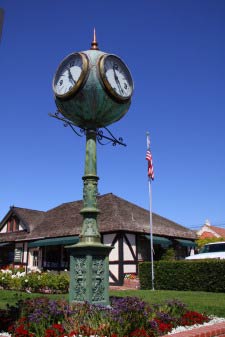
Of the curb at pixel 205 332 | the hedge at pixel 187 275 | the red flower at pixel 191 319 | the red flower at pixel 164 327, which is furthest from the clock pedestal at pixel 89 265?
the hedge at pixel 187 275

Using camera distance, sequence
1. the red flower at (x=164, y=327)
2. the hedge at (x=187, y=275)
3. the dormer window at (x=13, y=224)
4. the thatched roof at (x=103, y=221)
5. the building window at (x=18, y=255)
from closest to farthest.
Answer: the red flower at (x=164, y=327) → the hedge at (x=187, y=275) → the thatched roof at (x=103, y=221) → the building window at (x=18, y=255) → the dormer window at (x=13, y=224)

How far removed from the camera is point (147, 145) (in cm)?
1978

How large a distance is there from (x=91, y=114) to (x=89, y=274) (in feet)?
9.44

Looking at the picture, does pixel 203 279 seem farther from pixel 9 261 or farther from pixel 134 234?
pixel 9 261

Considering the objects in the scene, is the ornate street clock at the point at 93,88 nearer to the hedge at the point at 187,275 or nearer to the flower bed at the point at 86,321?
the flower bed at the point at 86,321

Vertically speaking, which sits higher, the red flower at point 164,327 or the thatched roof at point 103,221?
the thatched roof at point 103,221

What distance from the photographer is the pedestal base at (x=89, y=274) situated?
6.14 metres

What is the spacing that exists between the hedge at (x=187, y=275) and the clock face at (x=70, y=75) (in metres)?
11.1

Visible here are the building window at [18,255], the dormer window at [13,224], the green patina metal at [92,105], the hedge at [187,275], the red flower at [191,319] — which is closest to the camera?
the red flower at [191,319]

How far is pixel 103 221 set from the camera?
2303 centimetres

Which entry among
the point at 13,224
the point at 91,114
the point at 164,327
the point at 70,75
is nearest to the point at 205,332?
the point at 164,327

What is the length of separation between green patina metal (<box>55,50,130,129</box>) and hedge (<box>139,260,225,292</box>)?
10.5 m

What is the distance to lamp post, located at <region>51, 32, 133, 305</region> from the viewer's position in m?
6.27

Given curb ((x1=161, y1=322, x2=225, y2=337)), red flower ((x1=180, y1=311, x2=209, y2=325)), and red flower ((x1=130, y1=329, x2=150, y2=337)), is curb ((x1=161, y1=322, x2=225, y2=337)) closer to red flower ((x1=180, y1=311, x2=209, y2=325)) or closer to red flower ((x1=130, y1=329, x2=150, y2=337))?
red flower ((x1=130, y1=329, x2=150, y2=337))
